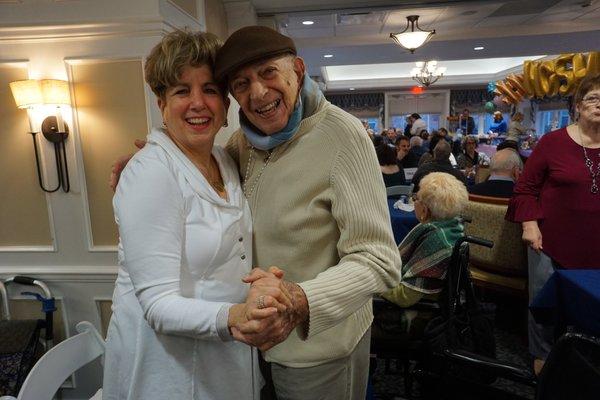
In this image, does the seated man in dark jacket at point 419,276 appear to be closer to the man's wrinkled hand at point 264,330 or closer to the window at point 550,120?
the man's wrinkled hand at point 264,330

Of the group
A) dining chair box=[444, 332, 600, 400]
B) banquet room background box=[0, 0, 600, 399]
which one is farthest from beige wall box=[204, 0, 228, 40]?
dining chair box=[444, 332, 600, 400]

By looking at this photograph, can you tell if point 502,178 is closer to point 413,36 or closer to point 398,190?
point 398,190

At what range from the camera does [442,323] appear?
1790 millimetres

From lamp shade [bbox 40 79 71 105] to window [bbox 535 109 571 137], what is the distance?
14.0m

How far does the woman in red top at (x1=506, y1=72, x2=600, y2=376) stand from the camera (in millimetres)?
1950

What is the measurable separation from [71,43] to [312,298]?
1930 mm

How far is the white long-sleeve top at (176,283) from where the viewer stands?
848mm

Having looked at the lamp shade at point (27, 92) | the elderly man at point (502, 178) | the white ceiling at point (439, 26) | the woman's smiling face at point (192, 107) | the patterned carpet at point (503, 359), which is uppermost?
the white ceiling at point (439, 26)

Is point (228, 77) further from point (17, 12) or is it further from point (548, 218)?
point (548, 218)

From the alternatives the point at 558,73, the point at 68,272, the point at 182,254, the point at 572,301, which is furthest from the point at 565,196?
the point at 558,73

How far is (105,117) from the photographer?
211 centimetres

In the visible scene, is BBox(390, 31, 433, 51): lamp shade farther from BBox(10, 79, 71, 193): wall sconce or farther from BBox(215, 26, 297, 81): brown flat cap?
BBox(215, 26, 297, 81): brown flat cap

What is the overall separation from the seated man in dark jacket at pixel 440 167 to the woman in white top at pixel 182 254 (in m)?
2.70

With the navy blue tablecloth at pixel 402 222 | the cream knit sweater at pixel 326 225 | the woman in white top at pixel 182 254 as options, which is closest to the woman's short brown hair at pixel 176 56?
the woman in white top at pixel 182 254
